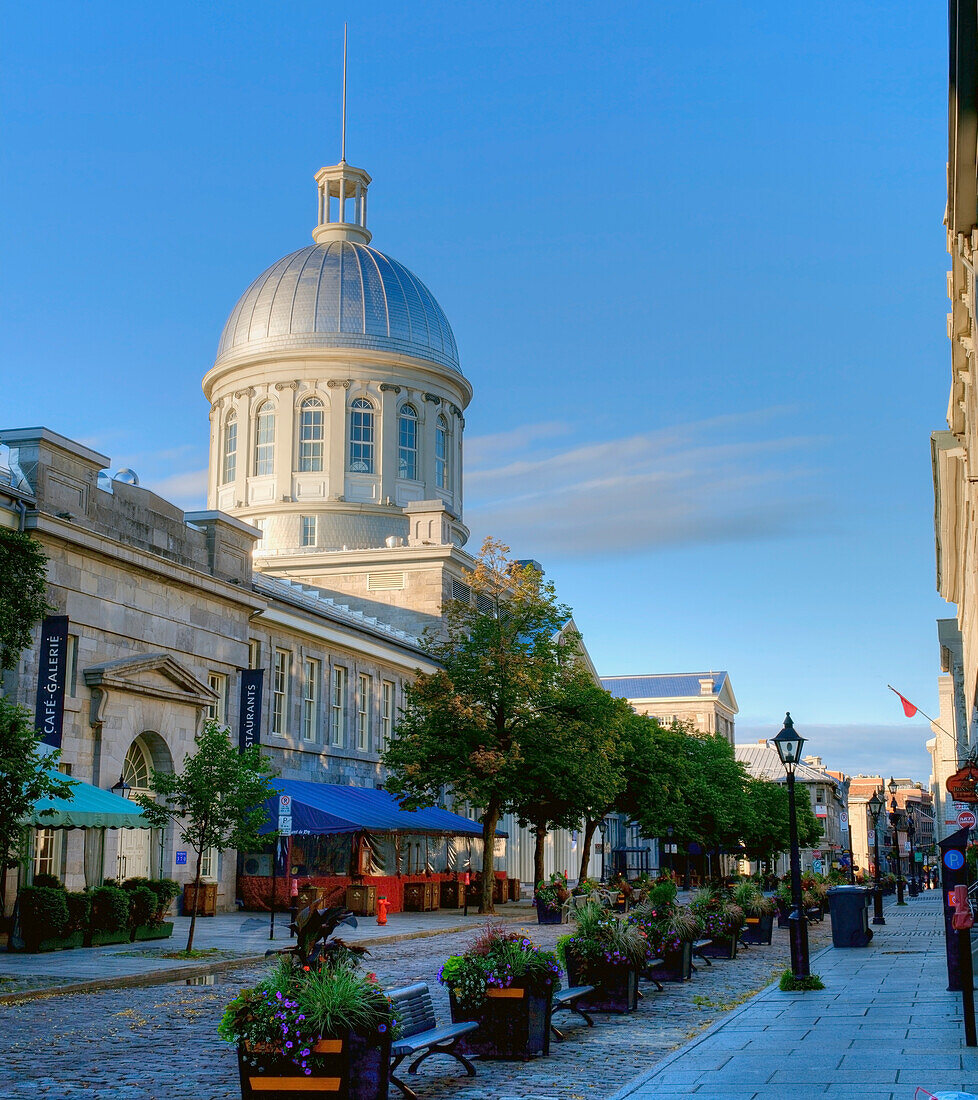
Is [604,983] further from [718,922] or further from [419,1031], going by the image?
[718,922]

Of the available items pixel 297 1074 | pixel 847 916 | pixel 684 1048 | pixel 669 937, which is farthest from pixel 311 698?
pixel 297 1074

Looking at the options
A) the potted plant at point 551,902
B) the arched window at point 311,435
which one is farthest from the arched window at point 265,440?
the potted plant at point 551,902

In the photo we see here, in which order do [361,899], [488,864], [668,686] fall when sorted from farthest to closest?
[668,686] < [488,864] < [361,899]

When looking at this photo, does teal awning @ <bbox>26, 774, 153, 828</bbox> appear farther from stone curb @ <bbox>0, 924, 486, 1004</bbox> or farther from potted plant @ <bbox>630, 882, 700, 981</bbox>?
potted plant @ <bbox>630, 882, 700, 981</bbox>

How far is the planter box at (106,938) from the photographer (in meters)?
25.4

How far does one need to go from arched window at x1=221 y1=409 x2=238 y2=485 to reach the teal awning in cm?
5049

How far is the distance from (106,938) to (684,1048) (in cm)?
1529

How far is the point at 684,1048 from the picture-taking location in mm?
13578

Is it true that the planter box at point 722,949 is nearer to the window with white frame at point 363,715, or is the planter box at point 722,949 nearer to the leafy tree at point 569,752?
the leafy tree at point 569,752

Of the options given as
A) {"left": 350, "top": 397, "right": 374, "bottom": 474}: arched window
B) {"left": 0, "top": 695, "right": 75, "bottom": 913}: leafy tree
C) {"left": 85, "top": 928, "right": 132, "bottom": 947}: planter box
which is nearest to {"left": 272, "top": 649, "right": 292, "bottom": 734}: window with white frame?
{"left": 85, "top": 928, "right": 132, "bottom": 947}: planter box

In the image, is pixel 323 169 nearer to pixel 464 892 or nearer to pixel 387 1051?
pixel 464 892

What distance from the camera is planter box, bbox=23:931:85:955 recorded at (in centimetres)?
2419

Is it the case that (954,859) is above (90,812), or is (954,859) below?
below

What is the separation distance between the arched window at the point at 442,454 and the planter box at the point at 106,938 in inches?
1984
